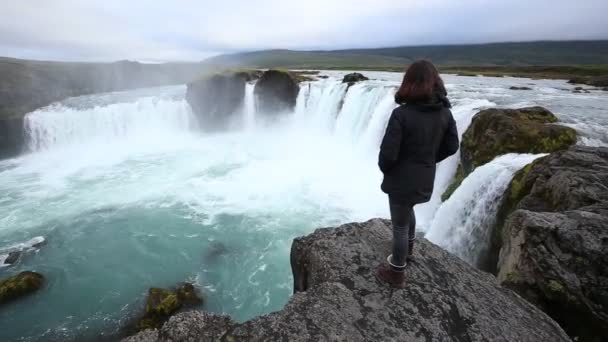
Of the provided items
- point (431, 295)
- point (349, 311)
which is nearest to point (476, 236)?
point (431, 295)

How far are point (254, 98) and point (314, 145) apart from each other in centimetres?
1035

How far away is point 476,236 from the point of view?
870cm

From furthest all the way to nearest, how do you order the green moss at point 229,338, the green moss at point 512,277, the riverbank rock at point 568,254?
the green moss at point 512,277, the riverbank rock at point 568,254, the green moss at point 229,338

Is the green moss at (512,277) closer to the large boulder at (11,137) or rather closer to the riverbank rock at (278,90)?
the riverbank rock at (278,90)

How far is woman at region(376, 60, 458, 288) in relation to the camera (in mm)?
3543

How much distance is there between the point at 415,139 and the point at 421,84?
2.01 feet

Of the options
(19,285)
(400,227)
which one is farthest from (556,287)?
(19,285)

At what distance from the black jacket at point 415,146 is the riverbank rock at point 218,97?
3351cm

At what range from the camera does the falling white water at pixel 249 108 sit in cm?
3444

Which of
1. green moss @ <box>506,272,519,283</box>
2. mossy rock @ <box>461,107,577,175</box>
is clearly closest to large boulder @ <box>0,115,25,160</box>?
mossy rock @ <box>461,107,577,175</box>

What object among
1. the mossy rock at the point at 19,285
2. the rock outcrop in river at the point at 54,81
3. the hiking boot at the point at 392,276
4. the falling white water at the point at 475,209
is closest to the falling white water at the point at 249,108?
the rock outcrop in river at the point at 54,81

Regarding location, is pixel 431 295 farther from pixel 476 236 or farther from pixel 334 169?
pixel 334 169

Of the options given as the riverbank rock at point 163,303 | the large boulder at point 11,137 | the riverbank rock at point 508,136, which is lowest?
the riverbank rock at point 163,303

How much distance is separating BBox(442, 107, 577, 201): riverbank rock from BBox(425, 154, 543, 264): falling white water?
0.67m
